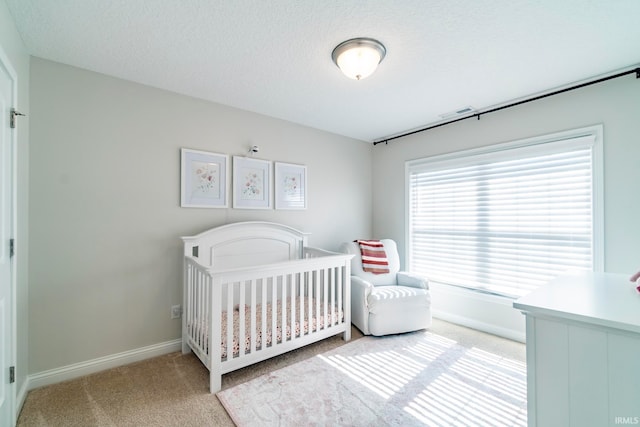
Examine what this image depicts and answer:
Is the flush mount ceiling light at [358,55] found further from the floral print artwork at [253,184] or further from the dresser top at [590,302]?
the dresser top at [590,302]

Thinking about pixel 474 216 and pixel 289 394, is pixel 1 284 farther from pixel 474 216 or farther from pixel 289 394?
pixel 474 216

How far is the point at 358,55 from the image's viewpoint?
176cm

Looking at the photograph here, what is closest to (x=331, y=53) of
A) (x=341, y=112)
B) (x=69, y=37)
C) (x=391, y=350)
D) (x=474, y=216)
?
(x=341, y=112)

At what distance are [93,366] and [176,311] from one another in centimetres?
65

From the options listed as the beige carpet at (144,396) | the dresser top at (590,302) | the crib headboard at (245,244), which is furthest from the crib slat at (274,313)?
the dresser top at (590,302)

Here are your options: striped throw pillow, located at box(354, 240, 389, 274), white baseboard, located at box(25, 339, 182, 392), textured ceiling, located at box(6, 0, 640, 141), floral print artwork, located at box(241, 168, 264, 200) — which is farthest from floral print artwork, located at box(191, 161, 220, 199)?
striped throw pillow, located at box(354, 240, 389, 274)

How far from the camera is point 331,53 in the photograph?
6.11 ft

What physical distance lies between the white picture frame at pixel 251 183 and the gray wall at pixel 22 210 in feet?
4.81

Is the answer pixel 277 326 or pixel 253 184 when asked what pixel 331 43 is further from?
pixel 277 326

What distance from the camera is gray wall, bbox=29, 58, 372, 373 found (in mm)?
1930

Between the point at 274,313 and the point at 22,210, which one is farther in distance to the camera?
the point at 274,313

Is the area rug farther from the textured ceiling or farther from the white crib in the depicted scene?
the textured ceiling

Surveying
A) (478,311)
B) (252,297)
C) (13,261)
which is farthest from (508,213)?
(13,261)

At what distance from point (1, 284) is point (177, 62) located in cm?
172
